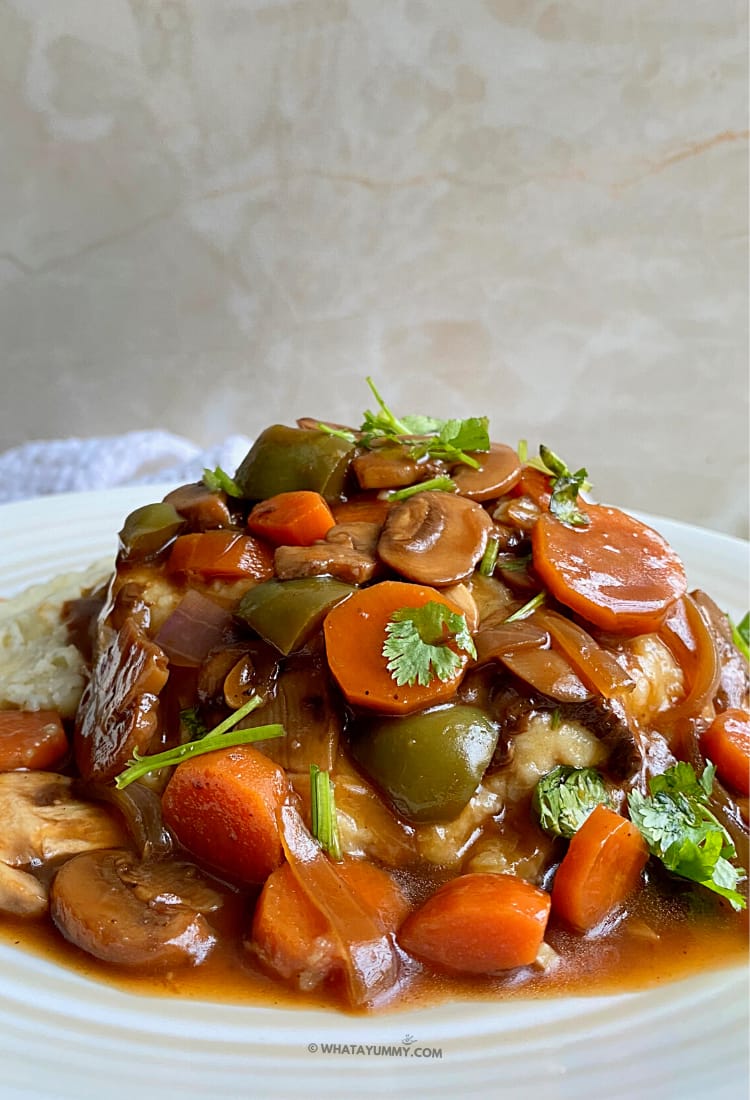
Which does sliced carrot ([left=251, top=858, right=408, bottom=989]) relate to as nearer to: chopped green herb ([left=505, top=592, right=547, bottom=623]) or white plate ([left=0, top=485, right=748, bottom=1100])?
white plate ([left=0, top=485, right=748, bottom=1100])

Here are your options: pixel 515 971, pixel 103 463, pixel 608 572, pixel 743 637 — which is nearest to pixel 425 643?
pixel 608 572

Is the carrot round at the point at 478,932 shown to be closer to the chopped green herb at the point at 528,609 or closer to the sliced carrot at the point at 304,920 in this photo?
the sliced carrot at the point at 304,920

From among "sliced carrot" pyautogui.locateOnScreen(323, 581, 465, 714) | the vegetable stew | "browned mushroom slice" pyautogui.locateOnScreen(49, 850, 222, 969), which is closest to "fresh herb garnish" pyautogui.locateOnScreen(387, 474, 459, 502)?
the vegetable stew

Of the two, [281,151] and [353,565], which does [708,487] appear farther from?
[353,565]

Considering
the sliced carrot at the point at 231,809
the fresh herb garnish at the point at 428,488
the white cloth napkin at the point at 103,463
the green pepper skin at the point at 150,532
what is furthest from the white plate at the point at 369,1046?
the white cloth napkin at the point at 103,463

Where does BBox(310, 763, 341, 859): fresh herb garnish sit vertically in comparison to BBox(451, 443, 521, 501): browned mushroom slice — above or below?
below

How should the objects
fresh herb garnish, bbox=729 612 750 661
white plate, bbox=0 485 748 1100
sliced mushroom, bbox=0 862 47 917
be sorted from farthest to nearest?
1. fresh herb garnish, bbox=729 612 750 661
2. sliced mushroom, bbox=0 862 47 917
3. white plate, bbox=0 485 748 1100
